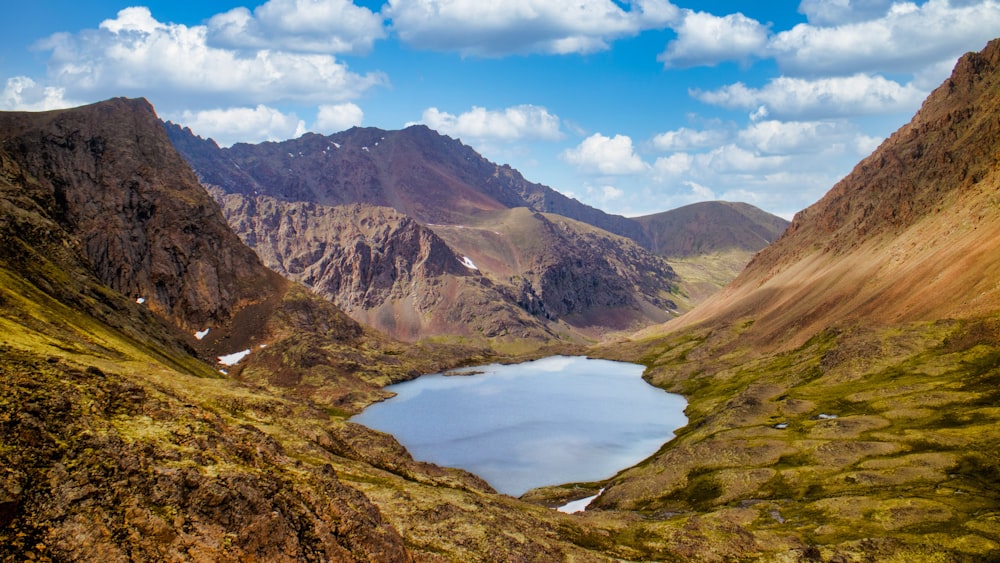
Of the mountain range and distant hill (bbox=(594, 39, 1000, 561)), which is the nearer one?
the mountain range

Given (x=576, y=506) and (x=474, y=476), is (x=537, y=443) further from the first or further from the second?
(x=474, y=476)

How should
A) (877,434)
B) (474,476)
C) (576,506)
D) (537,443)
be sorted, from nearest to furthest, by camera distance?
(877,434), (576,506), (474,476), (537,443)

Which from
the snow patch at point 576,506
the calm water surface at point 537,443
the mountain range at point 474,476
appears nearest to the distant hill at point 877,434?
the mountain range at point 474,476

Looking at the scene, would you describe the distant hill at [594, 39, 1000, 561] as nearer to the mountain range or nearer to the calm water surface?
the mountain range

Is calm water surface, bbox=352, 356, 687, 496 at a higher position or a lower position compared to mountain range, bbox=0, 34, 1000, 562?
lower

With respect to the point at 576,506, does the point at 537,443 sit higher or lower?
higher

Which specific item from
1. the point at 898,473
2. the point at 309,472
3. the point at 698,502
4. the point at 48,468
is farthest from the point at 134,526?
the point at 898,473

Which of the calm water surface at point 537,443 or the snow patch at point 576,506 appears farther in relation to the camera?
the calm water surface at point 537,443

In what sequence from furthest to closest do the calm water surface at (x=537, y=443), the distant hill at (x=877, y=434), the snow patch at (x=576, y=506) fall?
1. the calm water surface at (x=537, y=443)
2. the snow patch at (x=576, y=506)
3. the distant hill at (x=877, y=434)

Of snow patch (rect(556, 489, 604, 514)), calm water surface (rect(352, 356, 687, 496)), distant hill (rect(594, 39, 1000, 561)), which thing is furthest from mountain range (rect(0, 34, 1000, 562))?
calm water surface (rect(352, 356, 687, 496))

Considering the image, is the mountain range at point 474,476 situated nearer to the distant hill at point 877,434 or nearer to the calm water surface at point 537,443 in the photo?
the distant hill at point 877,434

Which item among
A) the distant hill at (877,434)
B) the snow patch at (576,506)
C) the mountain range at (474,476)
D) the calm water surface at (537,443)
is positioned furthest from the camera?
the calm water surface at (537,443)

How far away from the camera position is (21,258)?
127062mm

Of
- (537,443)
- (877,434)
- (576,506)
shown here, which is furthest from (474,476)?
(877,434)
